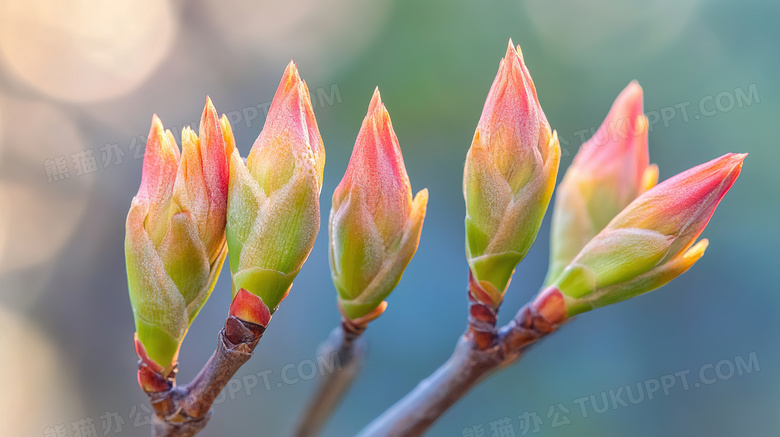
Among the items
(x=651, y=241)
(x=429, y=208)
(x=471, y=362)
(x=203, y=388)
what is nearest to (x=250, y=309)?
(x=203, y=388)

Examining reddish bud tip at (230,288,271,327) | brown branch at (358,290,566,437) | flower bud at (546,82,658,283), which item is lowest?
brown branch at (358,290,566,437)

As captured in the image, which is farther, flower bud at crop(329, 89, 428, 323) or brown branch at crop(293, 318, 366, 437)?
brown branch at crop(293, 318, 366, 437)

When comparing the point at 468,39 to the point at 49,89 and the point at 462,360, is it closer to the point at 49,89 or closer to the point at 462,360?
the point at 49,89

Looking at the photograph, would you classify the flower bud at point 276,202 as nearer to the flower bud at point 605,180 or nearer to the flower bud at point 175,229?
the flower bud at point 175,229

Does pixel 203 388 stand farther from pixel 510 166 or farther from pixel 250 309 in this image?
pixel 510 166

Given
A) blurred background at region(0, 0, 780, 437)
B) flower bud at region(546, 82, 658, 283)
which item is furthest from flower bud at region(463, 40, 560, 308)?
blurred background at region(0, 0, 780, 437)

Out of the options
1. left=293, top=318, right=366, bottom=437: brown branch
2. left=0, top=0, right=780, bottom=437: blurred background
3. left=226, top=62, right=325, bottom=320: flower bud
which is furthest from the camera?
left=0, top=0, right=780, bottom=437: blurred background

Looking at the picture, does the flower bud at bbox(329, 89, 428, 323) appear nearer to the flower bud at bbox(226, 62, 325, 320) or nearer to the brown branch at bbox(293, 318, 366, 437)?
the flower bud at bbox(226, 62, 325, 320)
